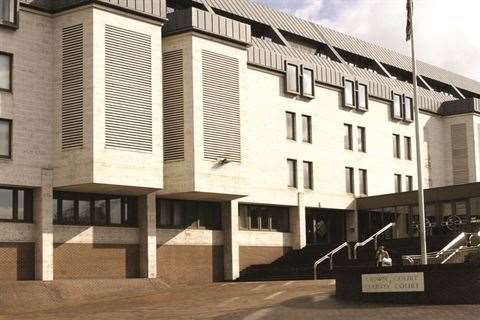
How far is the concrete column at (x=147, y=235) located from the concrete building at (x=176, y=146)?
0.27 ft

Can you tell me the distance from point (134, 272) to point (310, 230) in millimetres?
14668

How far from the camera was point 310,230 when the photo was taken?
160ft

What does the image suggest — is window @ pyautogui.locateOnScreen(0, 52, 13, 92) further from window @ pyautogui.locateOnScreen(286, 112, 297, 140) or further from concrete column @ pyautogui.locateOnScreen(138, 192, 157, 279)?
window @ pyautogui.locateOnScreen(286, 112, 297, 140)

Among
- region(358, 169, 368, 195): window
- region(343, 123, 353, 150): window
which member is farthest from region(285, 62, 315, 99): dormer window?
region(358, 169, 368, 195): window

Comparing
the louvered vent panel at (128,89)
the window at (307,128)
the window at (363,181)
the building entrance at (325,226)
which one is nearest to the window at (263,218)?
the building entrance at (325,226)

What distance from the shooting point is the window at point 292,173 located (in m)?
46.6

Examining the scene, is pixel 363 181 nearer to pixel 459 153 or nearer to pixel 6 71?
pixel 459 153

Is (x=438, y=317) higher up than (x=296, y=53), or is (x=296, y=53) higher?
(x=296, y=53)

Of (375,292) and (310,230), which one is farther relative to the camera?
(310,230)

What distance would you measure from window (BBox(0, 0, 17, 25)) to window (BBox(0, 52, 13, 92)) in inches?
51.0

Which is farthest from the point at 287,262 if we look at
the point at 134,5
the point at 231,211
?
the point at 134,5

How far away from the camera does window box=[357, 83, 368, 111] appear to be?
51844 millimetres

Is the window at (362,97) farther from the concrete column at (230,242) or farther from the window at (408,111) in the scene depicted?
the concrete column at (230,242)

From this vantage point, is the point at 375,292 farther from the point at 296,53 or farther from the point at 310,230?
the point at 296,53
